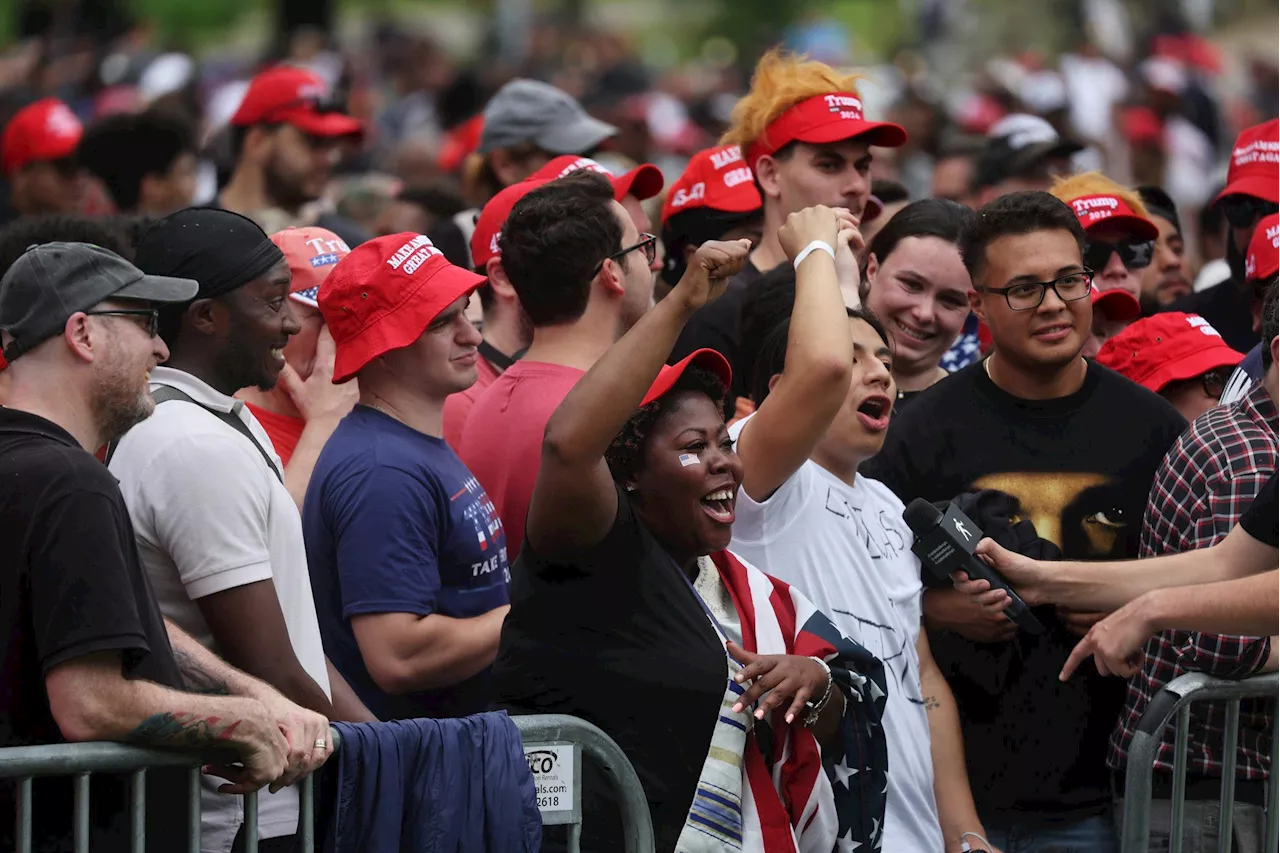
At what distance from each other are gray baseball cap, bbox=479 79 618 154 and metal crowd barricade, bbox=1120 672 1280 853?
4.36m

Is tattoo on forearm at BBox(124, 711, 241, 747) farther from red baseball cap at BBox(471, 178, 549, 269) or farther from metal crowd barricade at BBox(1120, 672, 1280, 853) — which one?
red baseball cap at BBox(471, 178, 549, 269)

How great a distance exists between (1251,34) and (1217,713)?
2961 cm

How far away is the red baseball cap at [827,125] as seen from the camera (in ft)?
21.6

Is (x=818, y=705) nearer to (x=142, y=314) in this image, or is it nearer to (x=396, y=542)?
(x=396, y=542)

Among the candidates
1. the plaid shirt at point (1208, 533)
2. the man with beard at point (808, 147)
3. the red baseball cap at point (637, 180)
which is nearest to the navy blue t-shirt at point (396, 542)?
the red baseball cap at point (637, 180)

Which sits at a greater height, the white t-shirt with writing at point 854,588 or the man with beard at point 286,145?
the man with beard at point 286,145

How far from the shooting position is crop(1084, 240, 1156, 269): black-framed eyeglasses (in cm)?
670

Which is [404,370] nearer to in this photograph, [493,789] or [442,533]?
[442,533]

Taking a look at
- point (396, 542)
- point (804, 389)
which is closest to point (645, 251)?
point (804, 389)

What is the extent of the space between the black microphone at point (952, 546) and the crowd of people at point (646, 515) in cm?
5

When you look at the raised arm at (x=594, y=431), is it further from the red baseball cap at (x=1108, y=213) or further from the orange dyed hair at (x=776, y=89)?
the red baseball cap at (x=1108, y=213)

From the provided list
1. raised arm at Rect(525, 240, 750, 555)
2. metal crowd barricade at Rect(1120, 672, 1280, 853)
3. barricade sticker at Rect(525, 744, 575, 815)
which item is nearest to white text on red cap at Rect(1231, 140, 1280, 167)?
metal crowd barricade at Rect(1120, 672, 1280, 853)

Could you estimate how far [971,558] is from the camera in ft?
15.7

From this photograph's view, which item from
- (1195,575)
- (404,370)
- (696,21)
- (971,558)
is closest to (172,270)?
(404,370)
